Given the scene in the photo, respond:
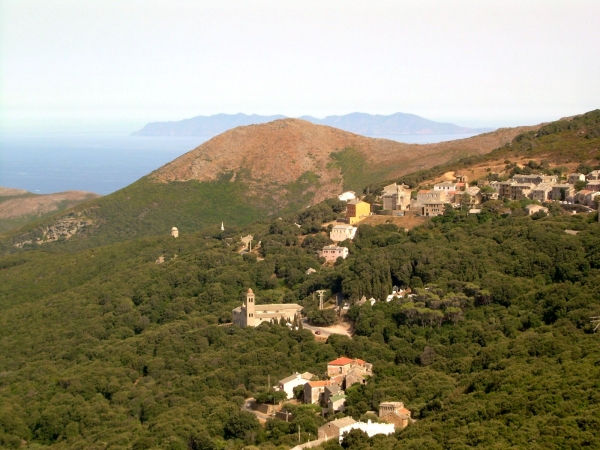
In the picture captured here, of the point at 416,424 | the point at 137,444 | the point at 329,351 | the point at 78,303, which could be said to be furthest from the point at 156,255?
the point at 416,424

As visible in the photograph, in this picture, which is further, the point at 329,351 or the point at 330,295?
the point at 330,295

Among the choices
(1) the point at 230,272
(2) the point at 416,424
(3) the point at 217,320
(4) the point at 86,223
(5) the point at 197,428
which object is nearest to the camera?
(2) the point at 416,424

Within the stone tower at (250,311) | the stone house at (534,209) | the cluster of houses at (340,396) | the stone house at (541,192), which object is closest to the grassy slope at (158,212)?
the stone house at (541,192)

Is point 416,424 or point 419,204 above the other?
point 419,204

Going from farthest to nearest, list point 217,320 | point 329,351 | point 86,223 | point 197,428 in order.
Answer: point 86,223 < point 217,320 < point 329,351 < point 197,428

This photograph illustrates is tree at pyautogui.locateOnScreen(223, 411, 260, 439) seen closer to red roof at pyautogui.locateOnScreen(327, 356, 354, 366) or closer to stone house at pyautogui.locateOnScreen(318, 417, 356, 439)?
stone house at pyautogui.locateOnScreen(318, 417, 356, 439)

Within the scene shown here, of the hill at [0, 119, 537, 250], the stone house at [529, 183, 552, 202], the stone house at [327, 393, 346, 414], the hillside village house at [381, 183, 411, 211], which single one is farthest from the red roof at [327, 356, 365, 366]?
the hill at [0, 119, 537, 250]

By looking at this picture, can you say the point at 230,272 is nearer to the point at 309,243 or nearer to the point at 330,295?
the point at 309,243

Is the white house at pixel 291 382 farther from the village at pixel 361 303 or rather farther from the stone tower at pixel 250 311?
the stone tower at pixel 250 311
